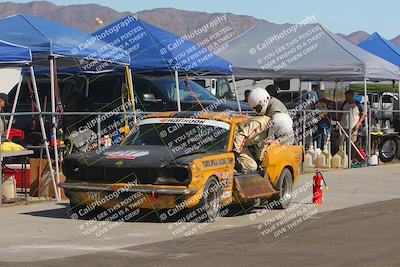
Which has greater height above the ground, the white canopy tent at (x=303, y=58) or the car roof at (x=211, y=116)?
the car roof at (x=211, y=116)

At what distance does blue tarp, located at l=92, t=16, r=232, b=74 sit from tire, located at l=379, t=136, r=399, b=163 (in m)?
6.17

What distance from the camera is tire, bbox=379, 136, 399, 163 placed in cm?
2461

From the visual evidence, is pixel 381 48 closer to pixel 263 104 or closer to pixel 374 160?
pixel 374 160

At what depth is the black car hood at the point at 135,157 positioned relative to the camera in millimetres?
11750

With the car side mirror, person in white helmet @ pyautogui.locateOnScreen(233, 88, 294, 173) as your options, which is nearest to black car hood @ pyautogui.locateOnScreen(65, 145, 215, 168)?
person in white helmet @ pyautogui.locateOnScreen(233, 88, 294, 173)

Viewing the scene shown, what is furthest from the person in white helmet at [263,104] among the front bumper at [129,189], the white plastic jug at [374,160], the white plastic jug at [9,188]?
the white plastic jug at [374,160]

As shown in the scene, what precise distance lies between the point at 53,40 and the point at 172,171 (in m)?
4.32

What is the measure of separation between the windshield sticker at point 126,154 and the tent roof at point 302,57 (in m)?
11.0

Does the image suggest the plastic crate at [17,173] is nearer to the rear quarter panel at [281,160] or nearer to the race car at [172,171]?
the race car at [172,171]

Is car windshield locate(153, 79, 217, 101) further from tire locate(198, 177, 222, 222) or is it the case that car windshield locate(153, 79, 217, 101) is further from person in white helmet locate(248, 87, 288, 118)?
tire locate(198, 177, 222, 222)

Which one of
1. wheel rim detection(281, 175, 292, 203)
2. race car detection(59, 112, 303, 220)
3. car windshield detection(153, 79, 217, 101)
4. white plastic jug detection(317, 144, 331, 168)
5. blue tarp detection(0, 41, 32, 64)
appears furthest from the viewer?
white plastic jug detection(317, 144, 331, 168)

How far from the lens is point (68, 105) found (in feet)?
69.4

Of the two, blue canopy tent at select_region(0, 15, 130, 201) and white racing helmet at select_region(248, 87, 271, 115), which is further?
blue canopy tent at select_region(0, 15, 130, 201)

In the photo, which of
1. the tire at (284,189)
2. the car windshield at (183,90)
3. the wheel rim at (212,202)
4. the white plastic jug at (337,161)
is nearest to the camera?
the wheel rim at (212,202)
